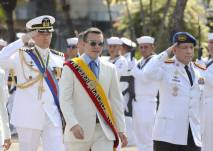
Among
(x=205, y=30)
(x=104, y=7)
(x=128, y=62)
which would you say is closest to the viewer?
(x=128, y=62)

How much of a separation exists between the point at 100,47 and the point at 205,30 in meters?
25.1

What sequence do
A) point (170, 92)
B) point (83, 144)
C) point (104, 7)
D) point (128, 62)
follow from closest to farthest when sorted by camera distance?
point (83, 144) → point (170, 92) → point (128, 62) → point (104, 7)

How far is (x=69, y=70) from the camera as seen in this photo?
25.3 ft

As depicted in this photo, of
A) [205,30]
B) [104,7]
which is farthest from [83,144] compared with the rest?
[104,7]

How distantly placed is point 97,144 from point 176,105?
1.57m

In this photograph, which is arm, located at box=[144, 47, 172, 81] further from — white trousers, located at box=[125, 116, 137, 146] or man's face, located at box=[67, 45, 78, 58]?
white trousers, located at box=[125, 116, 137, 146]

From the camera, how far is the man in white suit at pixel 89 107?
755cm

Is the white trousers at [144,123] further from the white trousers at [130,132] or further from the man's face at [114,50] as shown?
the white trousers at [130,132]

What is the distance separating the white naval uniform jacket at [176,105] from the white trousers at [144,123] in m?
3.87

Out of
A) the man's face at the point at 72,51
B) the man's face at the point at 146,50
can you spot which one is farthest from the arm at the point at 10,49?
the man's face at the point at 72,51

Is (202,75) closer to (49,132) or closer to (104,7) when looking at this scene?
(49,132)

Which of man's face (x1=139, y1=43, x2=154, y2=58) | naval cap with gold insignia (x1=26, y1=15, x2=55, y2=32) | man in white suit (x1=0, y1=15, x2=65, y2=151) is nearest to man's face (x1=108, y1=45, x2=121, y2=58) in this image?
man's face (x1=139, y1=43, x2=154, y2=58)

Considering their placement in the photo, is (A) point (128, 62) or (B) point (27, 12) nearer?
(A) point (128, 62)

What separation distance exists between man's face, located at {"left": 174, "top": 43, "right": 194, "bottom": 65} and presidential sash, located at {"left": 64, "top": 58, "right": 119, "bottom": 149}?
1458 millimetres
